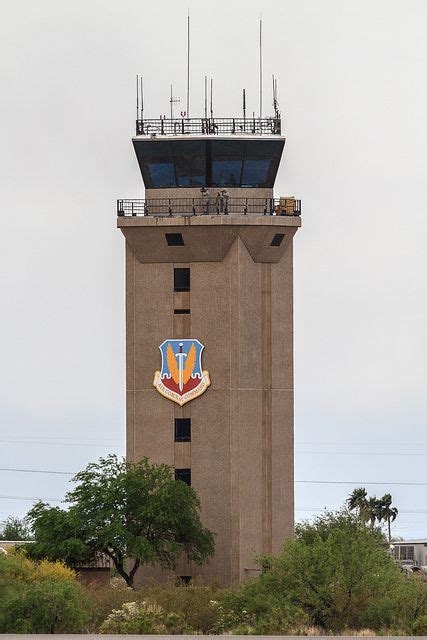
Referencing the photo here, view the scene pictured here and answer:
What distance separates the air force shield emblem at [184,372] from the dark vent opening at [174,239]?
18.6 ft

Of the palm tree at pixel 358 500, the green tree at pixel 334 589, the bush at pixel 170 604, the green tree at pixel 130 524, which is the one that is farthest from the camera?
the palm tree at pixel 358 500

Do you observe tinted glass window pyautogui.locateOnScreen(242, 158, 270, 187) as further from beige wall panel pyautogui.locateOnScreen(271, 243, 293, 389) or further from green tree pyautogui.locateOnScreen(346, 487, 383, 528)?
green tree pyautogui.locateOnScreen(346, 487, 383, 528)

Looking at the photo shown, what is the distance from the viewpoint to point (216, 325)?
102 metres

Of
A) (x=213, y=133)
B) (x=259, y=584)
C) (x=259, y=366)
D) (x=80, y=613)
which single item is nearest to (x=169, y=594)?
(x=259, y=584)

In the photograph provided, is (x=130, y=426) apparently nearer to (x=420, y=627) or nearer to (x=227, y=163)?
(x=227, y=163)

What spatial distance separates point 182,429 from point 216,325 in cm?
644

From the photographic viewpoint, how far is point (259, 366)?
102750 mm

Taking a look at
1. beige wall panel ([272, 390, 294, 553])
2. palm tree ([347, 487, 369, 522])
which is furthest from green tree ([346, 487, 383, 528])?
beige wall panel ([272, 390, 294, 553])

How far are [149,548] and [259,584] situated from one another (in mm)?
19724

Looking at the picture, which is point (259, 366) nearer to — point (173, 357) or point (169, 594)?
point (173, 357)

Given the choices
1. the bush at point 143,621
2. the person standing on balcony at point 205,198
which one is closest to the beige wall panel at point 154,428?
the person standing on balcony at point 205,198

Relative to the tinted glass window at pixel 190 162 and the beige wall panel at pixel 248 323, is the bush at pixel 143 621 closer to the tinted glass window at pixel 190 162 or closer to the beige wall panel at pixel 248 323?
the beige wall panel at pixel 248 323

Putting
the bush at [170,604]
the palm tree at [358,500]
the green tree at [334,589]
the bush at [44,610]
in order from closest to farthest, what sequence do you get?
the bush at [44,610] < the green tree at [334,589] < the bush at [170,604] < the palm tree at [358,500]

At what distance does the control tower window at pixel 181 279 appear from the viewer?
338 ft
